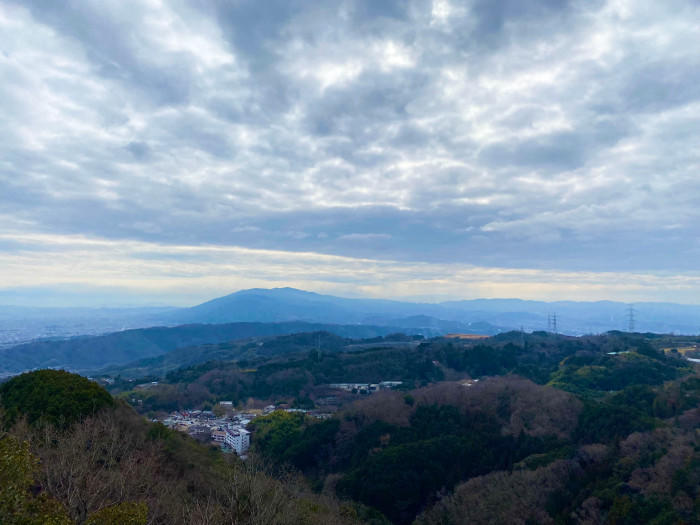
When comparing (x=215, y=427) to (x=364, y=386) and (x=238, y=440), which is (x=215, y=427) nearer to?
(x=238, y=440)

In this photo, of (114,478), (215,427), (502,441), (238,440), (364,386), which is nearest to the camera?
(114,478)

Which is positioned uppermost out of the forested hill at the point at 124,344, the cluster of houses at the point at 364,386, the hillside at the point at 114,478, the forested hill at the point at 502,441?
the hillside at the point at 114,478

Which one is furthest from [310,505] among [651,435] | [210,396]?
[210,396]

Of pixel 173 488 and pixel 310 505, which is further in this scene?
pixel 310 505

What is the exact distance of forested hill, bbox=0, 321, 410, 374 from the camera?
100875 millimetres

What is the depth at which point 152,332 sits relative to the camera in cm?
14138

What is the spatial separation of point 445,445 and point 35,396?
82.9 ft

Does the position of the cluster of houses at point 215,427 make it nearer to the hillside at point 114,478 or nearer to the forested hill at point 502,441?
the forested hill at point 502,441

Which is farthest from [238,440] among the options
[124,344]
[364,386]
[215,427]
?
[124,344]

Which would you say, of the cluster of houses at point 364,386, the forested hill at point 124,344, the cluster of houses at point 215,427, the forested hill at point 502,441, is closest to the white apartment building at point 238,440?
Result: the cluster of houses at point 215,427

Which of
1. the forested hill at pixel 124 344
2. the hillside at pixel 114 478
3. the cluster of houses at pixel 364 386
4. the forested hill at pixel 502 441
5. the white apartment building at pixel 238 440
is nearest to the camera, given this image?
the hillside at pixel 114 478

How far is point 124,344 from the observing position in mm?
127812

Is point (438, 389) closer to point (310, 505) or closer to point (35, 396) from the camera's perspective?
point (310, 505)

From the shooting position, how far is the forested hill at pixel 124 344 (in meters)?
101
